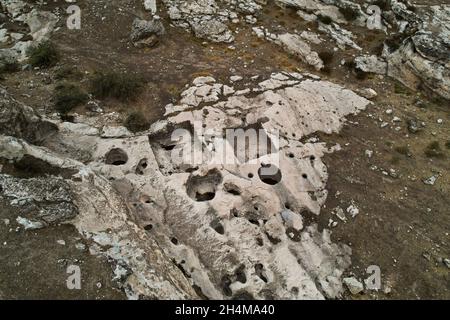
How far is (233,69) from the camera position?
93.5 ft

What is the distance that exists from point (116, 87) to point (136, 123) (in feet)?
11.5

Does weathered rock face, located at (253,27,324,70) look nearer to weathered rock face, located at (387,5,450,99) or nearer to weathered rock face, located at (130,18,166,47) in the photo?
weathered rock face, located at (387,5,450,99)

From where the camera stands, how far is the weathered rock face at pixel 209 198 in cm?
1703

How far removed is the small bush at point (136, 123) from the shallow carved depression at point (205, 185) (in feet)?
16.2

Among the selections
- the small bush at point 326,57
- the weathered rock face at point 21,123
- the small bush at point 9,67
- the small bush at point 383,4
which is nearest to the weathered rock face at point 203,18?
the small bush at point 326,57

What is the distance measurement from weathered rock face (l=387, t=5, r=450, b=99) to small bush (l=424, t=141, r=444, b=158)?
5.27 m

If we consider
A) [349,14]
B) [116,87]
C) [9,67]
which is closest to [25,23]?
[9,67]

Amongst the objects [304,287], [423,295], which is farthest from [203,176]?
[423,295]

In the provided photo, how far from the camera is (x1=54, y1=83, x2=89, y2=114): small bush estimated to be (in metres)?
24.5

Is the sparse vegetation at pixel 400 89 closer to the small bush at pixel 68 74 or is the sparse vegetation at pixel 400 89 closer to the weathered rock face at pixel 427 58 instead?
the weathered rock face at pixel 427 58

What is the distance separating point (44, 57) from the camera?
28.4 meters

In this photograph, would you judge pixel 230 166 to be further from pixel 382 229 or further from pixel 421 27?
pixel 421 27

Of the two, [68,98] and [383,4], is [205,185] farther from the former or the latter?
[383,4]

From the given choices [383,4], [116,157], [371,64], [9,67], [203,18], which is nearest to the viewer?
[116,157]
